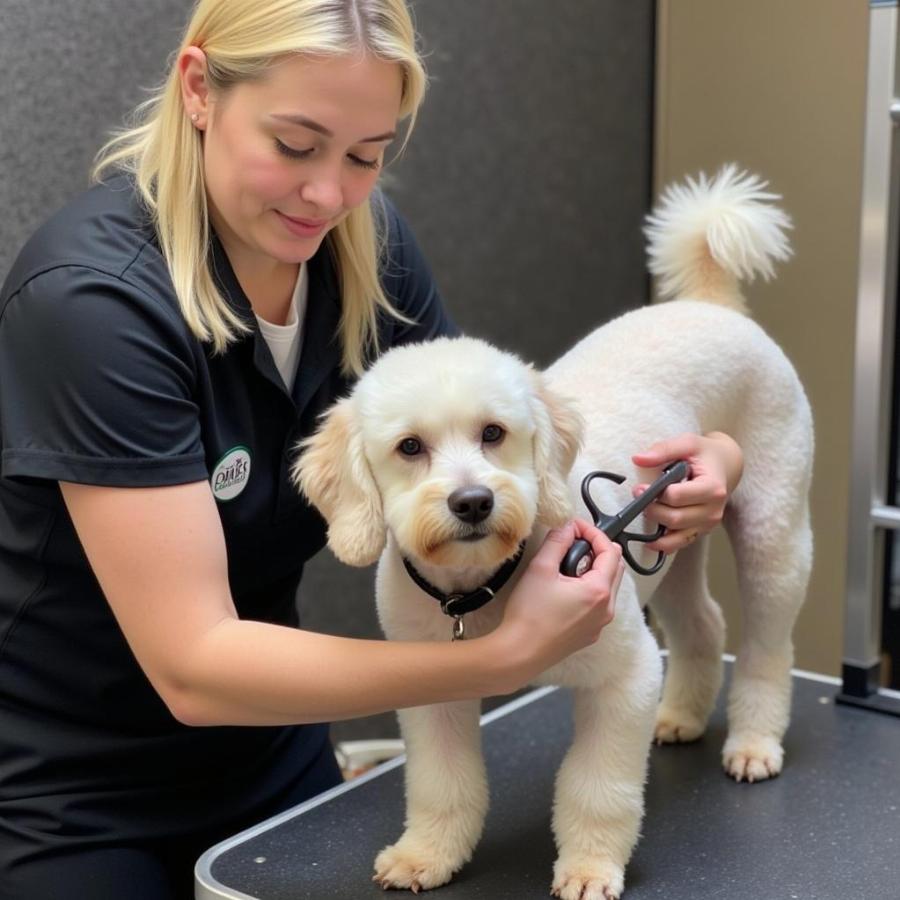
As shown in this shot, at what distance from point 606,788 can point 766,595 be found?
35 cm

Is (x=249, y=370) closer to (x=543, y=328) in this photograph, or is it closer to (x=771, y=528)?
(x=771, y=528)

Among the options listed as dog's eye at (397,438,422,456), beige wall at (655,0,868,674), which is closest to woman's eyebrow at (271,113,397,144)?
dog's eye at (397,438,422,456)

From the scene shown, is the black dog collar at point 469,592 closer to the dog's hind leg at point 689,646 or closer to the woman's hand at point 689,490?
the woman's hand at point 689,490

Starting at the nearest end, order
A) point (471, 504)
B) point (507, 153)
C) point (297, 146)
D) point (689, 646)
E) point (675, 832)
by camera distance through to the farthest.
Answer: point (471, 504), point (297, 146), point (675, 832), point (689, 646), point (507, 153)

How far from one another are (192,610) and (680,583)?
2.10 ft

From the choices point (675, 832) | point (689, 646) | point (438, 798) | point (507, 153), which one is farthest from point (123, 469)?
point (507, 153)

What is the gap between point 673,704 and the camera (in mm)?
1377

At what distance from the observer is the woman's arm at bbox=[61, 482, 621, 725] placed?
938 mm

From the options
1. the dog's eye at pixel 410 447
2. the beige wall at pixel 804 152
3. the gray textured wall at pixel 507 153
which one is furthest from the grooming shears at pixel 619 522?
the beige wall at pixel 804 152

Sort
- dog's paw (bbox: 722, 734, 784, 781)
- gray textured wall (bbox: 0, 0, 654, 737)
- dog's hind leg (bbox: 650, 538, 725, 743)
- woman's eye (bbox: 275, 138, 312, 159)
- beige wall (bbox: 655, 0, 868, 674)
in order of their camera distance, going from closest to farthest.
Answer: woman's eye (bbox: 275, 138, 312, 159)
dog's paw (bbox: 722, 734, 784, 781)
dog's hind leg (bbox: 650, 538, 725, 743)
gray textured wall (bbox: 0, 0, 654, 737)
beige wall (bbox: 655, 0, 868, 674)

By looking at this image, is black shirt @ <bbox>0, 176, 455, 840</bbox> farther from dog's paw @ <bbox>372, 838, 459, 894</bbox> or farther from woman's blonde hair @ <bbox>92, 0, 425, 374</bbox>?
dog's paw @ <bbox>372, 838, 459, 894</bbox>

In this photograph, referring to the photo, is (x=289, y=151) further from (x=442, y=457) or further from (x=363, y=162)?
(x=442, y=457)

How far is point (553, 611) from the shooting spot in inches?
36.8

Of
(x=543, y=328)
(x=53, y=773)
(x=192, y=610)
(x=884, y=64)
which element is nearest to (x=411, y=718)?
(x=192, y=610)
